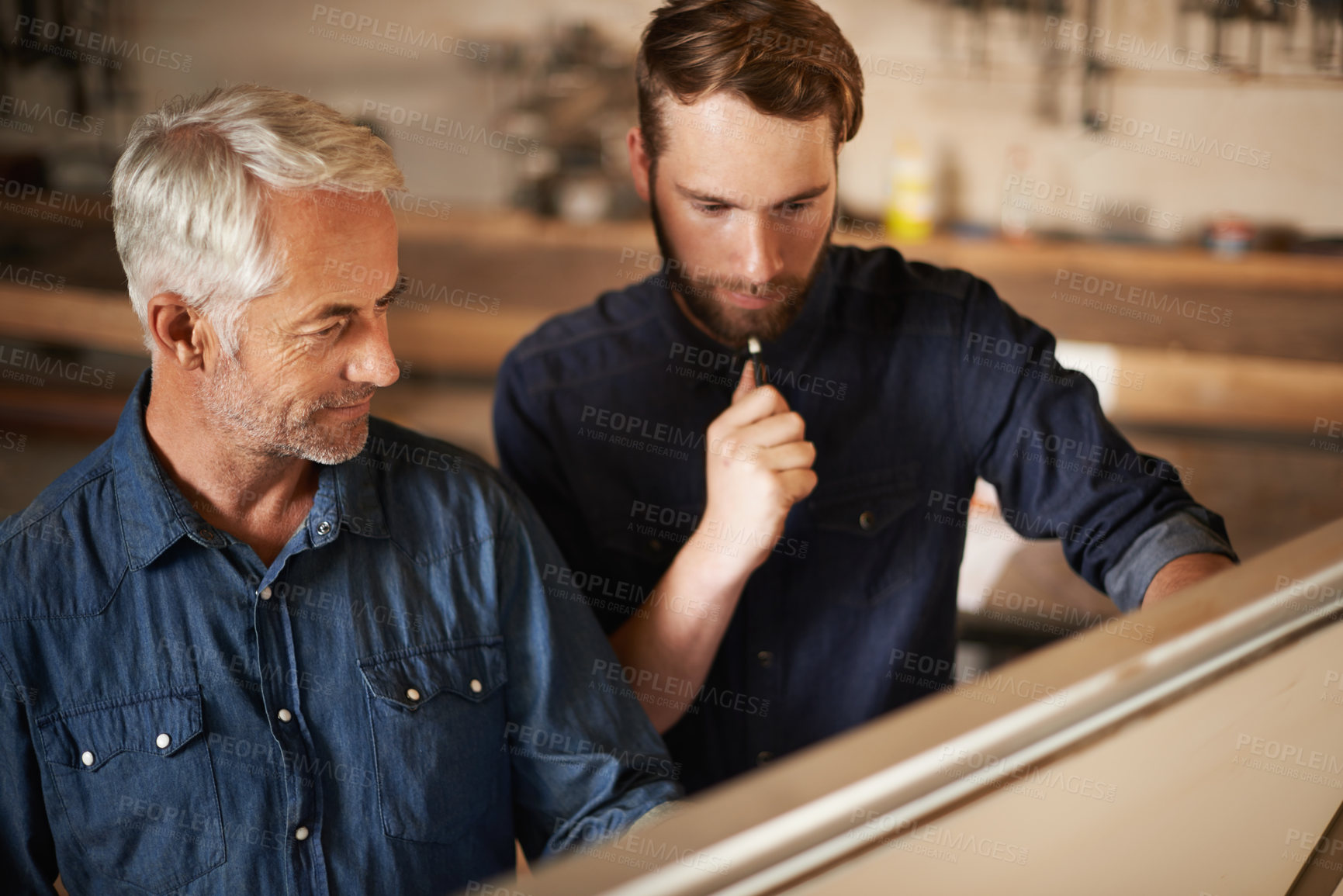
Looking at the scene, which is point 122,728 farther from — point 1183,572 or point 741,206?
point 1183,572

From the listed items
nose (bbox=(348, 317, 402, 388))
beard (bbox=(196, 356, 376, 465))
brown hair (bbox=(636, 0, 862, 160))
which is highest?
brown hair (bbox=(636, 0, 862, 160))

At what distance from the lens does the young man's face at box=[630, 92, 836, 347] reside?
3.90ft

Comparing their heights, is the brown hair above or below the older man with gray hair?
above

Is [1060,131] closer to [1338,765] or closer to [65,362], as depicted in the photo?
[1338,765]

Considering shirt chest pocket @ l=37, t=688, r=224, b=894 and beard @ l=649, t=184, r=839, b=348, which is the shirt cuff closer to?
beard @ l=649, t=184, r=839, b=348

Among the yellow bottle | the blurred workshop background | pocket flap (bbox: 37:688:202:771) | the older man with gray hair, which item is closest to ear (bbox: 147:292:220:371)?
the older man with gray hair

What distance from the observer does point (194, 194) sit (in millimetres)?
952

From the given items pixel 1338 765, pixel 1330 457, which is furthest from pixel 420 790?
pixel 1330 457

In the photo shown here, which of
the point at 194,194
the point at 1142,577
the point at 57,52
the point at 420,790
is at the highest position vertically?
the point at 57,52

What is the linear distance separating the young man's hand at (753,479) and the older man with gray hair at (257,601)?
0.73 feet

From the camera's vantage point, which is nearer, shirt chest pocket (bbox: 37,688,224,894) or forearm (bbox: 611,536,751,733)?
shirt chest pocket (bbox: 37,688,224,894)

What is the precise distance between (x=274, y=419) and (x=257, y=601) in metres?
0.17

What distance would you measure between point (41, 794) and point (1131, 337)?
2.83 meters

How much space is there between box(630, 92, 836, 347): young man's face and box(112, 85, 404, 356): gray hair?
365 millimetres
